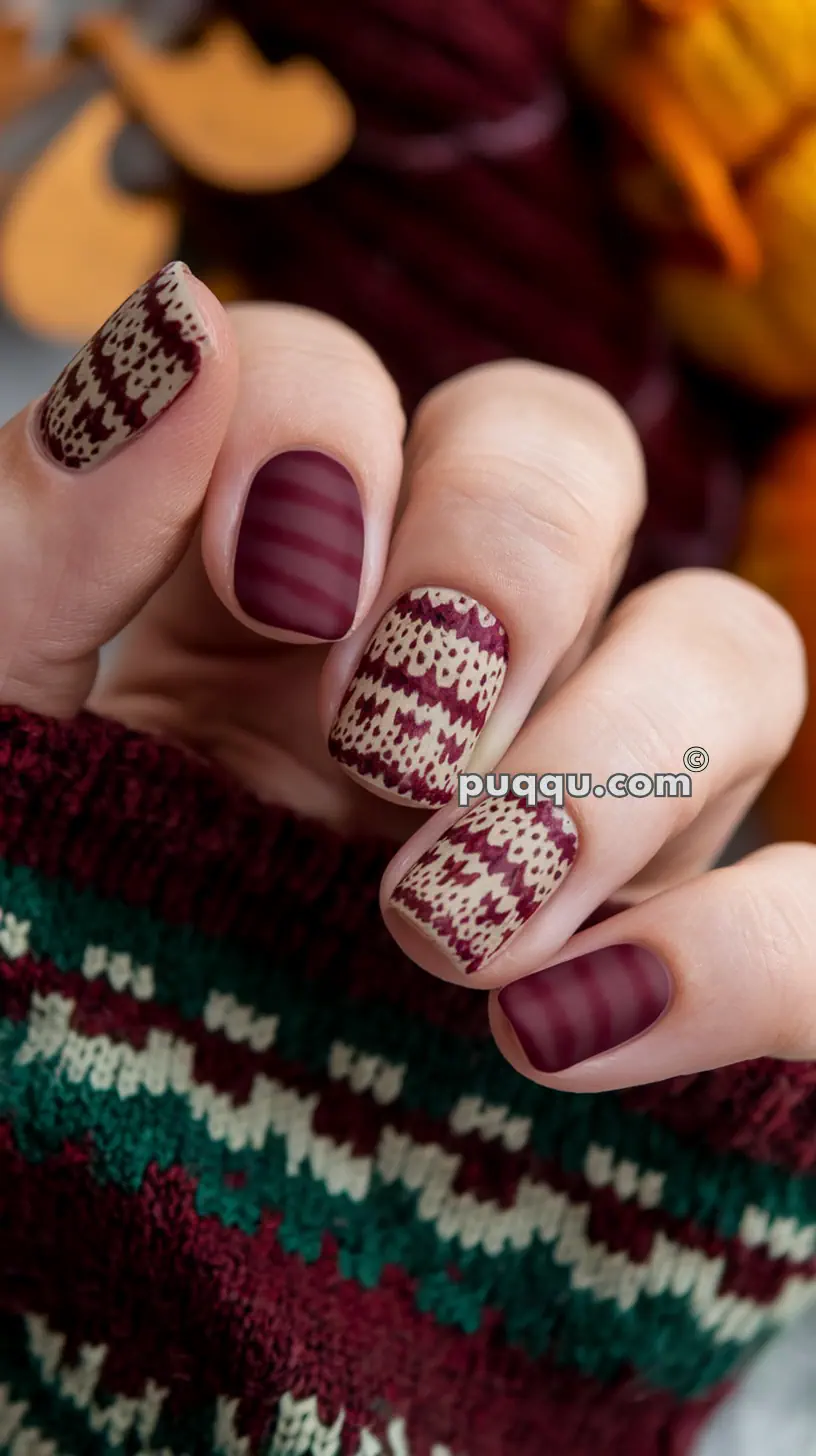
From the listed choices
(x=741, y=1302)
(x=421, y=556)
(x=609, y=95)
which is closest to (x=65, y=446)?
(x=421, y=556)

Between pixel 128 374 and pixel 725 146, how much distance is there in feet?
1.61

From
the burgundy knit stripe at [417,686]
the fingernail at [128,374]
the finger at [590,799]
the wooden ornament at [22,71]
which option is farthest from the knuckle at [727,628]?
the wooden ornament at [22,71]

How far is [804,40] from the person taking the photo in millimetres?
655

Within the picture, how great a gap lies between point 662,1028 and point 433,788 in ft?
0.37

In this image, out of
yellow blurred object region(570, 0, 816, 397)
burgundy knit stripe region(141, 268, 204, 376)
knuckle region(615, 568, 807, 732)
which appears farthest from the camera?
yellow blurred object region(570, 0, 816, 397)

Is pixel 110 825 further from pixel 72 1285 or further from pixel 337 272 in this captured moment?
pixel 337 272

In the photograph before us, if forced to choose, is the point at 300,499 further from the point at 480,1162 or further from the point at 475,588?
the point at 480,1162

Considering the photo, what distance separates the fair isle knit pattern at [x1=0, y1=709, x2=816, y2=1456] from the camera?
434 mm

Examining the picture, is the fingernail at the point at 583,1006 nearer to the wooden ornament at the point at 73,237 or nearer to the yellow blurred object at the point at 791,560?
the yellow blurred object at the point at 791,560

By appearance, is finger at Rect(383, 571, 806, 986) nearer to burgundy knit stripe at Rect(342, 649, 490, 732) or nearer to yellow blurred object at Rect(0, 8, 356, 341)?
burgundy knit stripe at Rect(342, 649, 490, 732)

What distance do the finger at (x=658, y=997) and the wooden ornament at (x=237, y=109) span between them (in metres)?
0.52

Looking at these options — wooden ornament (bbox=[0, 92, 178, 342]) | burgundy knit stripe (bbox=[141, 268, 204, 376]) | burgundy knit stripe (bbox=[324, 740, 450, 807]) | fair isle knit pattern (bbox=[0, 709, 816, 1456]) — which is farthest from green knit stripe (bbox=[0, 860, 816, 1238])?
wooden ornament (bbox=[0, 92, 178, 342])

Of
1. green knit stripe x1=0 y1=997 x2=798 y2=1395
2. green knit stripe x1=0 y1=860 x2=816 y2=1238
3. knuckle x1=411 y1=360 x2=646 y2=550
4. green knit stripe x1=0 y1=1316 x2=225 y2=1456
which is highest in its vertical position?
knuckle x1=411 y1=360 x2=646 y2=550

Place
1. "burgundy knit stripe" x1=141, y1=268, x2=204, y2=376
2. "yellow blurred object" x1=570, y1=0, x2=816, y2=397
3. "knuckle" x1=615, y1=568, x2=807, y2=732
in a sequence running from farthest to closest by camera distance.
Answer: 1. "yellow blurred object" x1=570, y1=0, x2=816, y2=397
2. "knuckle" x1=615, y1=568, x2=807, y2=732
3. "burgundy knit stripe" x1=141, y1=268, x2=204, y2=376
